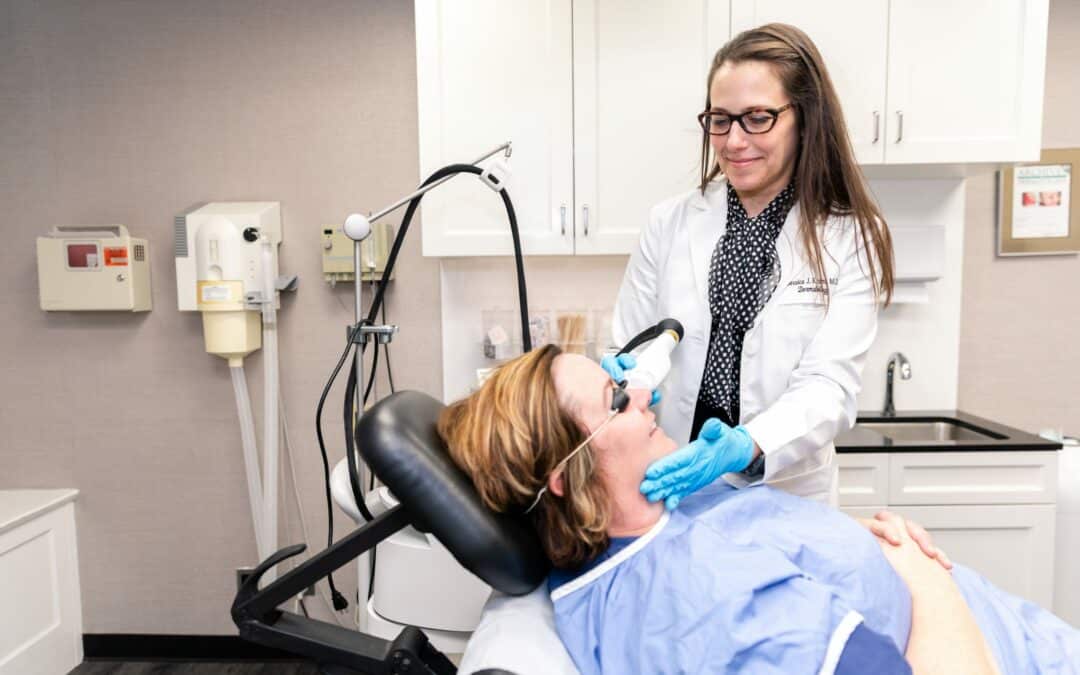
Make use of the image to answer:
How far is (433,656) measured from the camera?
0.96 meters

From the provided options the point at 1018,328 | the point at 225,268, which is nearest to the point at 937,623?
the point at 1018,328

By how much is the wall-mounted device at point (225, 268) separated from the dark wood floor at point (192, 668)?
102 cm

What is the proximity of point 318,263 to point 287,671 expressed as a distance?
1331 millimetres

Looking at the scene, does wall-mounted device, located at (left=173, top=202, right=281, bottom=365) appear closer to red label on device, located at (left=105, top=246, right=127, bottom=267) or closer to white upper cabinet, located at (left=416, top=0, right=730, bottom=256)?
red label on device, located at (left=105, top=246, right=127, bottom=267)

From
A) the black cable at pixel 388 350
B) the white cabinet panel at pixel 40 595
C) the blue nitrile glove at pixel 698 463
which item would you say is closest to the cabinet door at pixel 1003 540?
the blue nitrile glove at pixel 698 463

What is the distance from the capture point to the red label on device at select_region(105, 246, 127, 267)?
216 centimetres

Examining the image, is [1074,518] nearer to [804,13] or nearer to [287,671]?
[804,13]

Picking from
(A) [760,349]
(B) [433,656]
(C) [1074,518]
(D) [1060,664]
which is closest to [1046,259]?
(C) [1074,518]

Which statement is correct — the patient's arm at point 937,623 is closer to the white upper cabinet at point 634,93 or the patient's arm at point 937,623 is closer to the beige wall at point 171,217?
the white upper cabinet at point 634,93

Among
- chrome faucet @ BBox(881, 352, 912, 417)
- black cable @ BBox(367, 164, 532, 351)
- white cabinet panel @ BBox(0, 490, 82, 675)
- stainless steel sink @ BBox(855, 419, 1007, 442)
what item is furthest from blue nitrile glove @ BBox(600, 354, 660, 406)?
white cabinet panel @ BBox(0, 490, 82, 675)

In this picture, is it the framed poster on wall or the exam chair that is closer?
the exam chair

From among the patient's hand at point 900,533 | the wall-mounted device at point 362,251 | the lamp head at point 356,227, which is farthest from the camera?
the wall-mounted device at point 362,251

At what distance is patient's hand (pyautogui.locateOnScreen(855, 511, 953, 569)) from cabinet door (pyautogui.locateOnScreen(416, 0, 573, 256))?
1.10 meters

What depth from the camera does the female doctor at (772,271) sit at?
1.24m
